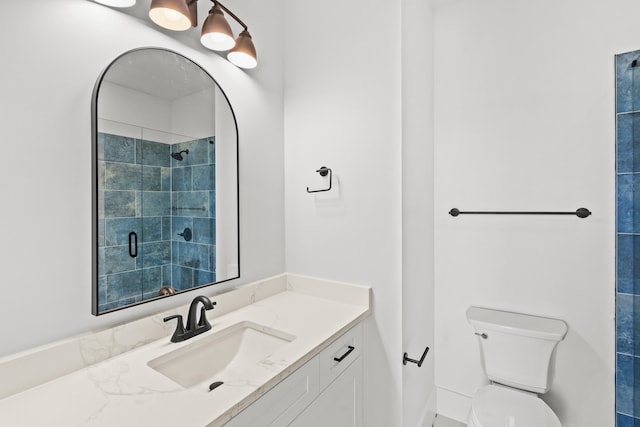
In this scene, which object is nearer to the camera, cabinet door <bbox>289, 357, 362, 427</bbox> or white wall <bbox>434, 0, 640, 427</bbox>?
cabinet door <bbox>289, 357, 362, 427</bbox>

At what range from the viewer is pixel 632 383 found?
139 centimetres

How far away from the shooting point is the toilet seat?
4.26ft

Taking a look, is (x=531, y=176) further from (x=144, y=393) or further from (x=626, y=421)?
(x=144, y=393)

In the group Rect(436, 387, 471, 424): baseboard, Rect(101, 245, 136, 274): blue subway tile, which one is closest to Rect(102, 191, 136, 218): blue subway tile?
Rect(101, 245, 136, 274): blue subway tile

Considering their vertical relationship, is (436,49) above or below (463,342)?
above

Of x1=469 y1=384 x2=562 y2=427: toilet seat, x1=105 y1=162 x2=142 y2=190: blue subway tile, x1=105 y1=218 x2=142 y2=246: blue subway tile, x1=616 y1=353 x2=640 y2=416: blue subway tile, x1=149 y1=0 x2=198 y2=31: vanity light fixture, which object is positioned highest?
x1=149 y1=0 x2=198 y2=31: vanity light fixture

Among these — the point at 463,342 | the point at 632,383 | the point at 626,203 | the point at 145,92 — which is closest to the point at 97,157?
the point at 145,92

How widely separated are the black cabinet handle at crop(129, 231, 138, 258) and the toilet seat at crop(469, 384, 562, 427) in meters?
1.63

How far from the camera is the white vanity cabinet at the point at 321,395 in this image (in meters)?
0.82

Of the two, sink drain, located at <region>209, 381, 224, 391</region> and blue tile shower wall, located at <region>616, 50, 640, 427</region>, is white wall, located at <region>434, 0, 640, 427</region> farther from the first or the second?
sink drain, located at <region>209, 381, 224, 391</region>

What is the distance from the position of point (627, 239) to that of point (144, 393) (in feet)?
6.86

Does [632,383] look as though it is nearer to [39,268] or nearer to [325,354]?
[325,354]

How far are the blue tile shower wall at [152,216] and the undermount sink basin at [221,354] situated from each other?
0.78ft

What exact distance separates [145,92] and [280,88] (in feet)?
2.53
